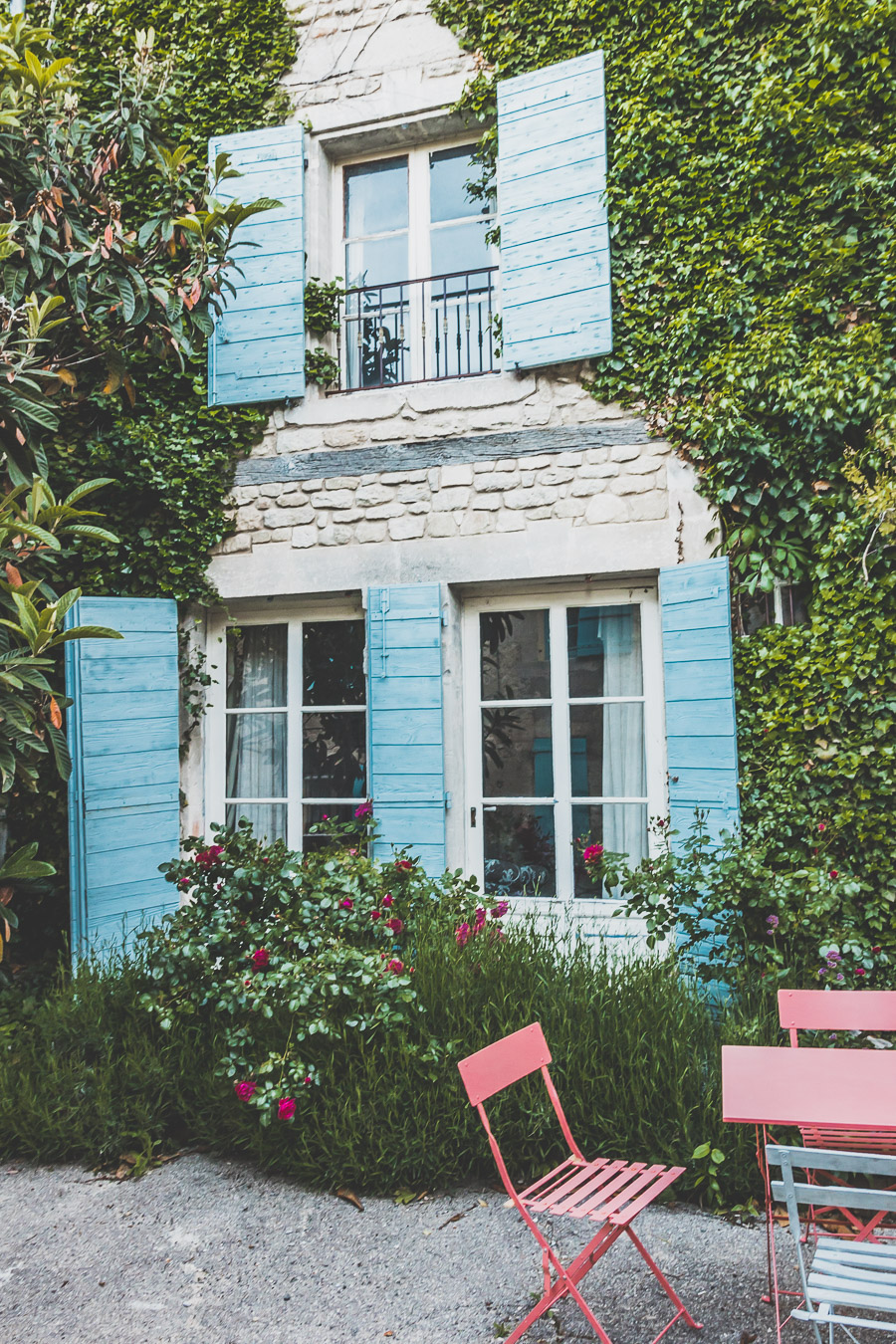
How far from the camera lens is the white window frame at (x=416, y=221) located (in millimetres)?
5281

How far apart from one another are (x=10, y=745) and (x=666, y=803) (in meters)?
2.96

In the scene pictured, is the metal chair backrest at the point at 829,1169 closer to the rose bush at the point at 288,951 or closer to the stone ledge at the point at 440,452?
the rose bush at the point at 288,951

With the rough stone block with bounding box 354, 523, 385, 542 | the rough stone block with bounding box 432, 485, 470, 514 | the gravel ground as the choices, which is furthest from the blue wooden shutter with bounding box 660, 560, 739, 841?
the gravel ground

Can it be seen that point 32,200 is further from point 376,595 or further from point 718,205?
point 718,205

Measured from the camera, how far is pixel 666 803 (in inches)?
182

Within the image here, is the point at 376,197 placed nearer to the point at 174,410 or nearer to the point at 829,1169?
the point at 174,410

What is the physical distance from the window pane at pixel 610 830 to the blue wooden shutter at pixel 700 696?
1.00ft

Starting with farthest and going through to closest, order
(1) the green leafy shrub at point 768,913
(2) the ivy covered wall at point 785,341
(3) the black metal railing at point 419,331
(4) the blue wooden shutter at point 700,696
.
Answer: (3) the black metal railing at point 419,331 < (4) the blue wooden shutter at point 700,696 < (2) the ivy covered wall at point 785,341 < (1) the green leafy shrub at point 768,913

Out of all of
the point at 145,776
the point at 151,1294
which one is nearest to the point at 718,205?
the point at 145,776

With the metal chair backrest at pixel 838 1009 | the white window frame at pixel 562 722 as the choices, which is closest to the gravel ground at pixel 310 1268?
the metal chair backrest at pixel 838 1009

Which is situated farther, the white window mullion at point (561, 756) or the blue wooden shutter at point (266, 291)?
the blue wooden shutter at point (266, 291)

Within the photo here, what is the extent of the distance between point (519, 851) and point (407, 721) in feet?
2.87

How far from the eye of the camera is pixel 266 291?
207 inches

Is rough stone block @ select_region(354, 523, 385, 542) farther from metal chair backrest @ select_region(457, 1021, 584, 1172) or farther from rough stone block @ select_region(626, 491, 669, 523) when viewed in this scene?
metal chair backrest @ select_region(457, 1021, 584, 1172)
